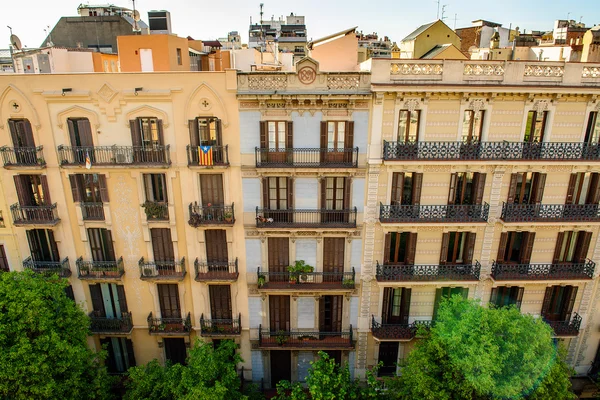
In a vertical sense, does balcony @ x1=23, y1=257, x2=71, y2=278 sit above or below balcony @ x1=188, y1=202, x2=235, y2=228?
below

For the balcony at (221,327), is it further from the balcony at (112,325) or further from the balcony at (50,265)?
the balcony at (50,265)

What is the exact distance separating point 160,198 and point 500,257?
22185 mm

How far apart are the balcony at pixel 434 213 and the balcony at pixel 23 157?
2072 cm

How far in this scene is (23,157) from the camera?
22078 millimetres

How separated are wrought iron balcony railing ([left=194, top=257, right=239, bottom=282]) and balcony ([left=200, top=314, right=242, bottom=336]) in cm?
Result: 310

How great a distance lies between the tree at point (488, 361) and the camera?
17.3 m

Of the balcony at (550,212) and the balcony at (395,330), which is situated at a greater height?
the balcony at (550,212)

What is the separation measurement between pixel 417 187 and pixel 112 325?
21945 mm

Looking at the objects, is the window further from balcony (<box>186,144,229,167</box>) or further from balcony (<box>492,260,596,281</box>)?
balcony (<box>186,144,229,167</box>)

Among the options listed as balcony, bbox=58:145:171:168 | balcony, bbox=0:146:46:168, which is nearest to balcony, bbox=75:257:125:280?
balcony, bbox=58:145:171:168

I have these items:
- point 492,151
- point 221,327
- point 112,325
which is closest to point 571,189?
point 492,151

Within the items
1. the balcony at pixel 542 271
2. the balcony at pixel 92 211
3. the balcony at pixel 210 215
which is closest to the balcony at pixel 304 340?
the balcony at pixel 210 215

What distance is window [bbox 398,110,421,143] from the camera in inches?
845

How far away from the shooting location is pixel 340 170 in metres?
21.9
